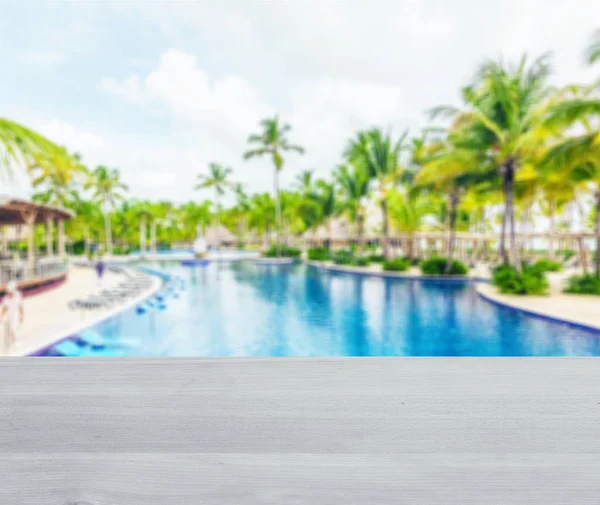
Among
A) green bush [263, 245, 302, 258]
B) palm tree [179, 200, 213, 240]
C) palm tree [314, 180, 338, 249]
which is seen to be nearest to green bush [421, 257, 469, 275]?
palm tree [314, 180, 338, 249]

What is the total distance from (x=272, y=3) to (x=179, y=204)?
55.6 m

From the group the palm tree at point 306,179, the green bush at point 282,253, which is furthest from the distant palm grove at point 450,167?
the green bush at point 282,253

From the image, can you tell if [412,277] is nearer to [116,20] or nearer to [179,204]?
[116,20]

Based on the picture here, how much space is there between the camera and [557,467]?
212 cm

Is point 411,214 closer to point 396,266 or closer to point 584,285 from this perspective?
point 396,266

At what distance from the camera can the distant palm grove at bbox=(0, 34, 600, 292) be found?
11109 millimetres

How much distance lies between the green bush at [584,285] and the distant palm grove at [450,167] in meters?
0.75

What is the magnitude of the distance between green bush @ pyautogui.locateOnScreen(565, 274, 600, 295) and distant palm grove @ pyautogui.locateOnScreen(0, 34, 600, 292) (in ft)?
2.46

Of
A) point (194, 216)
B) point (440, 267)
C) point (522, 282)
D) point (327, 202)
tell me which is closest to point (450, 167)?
point (522, 282)

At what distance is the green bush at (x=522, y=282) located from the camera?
13156mm

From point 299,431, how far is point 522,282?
1309cm

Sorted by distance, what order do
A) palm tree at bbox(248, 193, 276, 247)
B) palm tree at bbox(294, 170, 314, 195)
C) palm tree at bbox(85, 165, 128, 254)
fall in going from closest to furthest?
1. palm tree at bbox(294, 170, 314, 195)
2. palm tree at bbox(85, 165, 128, 254)
3. palm tree at bbox(248, 193, 276, 247)

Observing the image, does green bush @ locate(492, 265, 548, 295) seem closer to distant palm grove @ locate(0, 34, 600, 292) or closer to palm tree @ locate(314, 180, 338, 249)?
distant palm grove @ locate(0, 34, 600, 292)

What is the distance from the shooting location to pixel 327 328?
Result: 9.90m
